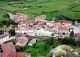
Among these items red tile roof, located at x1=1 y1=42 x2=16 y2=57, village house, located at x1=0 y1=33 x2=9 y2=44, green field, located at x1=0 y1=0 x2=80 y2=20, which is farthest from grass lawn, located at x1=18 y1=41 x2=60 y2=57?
green field, located at x1=0 y1=0 x2=80 y2=20

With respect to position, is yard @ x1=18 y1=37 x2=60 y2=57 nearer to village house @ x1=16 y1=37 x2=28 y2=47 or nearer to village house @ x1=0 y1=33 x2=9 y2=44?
village house @ x1=16 y1=37 x2=28 y2=47

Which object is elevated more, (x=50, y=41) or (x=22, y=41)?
(x=22, y=41)

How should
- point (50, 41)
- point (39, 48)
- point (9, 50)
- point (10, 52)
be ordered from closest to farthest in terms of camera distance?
1. point (10, 52)
2. point (9, 50)
3. point (39, 48)
4. point (50, 41)

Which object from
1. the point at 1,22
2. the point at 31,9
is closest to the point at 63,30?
the point at 1,22

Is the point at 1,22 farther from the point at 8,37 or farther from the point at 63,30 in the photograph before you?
the point at 63,30

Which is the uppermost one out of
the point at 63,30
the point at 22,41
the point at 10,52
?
the point at 10,52

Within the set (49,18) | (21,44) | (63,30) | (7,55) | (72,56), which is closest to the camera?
(72,56)

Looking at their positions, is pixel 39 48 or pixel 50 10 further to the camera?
pixel 50 10

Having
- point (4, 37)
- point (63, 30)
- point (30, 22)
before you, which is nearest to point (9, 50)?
point (4, 37)

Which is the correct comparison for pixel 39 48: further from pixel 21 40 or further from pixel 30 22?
pixel 30 22

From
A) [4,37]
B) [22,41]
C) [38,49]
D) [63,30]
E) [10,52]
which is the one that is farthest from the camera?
[63,30]

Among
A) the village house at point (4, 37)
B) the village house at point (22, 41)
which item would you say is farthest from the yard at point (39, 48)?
the village house at point (4, 37)
